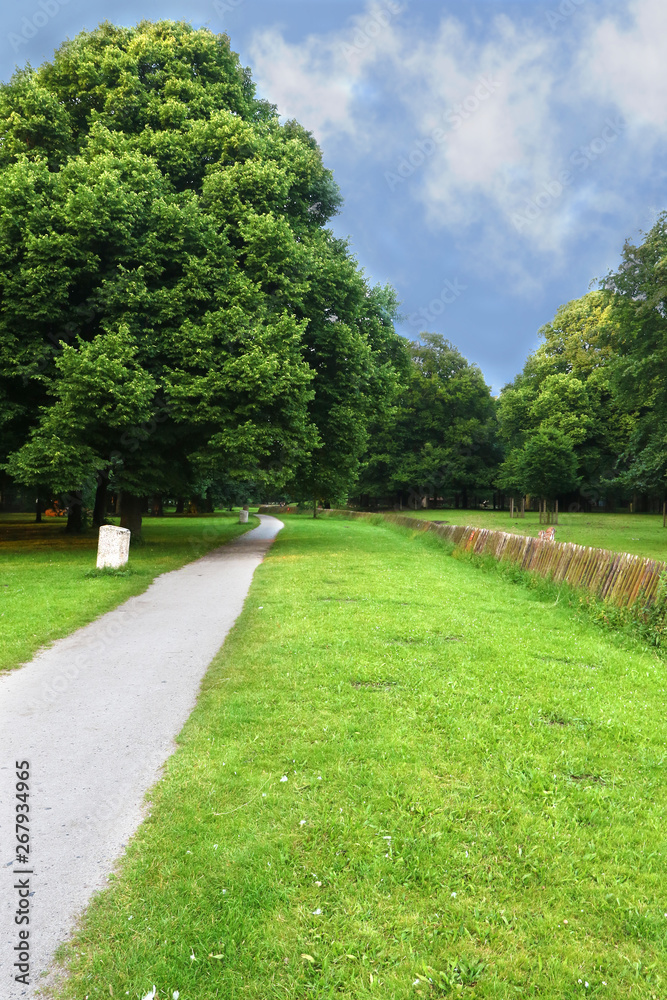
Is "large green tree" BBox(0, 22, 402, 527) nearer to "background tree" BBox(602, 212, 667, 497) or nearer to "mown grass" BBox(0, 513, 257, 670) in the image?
"mown grass" BBox(0, 513, 257, 670)

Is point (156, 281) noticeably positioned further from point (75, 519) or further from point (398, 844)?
point (398, 844)

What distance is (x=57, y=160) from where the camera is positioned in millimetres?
18688

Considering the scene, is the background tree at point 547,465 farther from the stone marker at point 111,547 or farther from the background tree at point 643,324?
the stone marker at point 111,547

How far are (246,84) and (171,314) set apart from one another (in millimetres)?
13448

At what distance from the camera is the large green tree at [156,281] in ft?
50.9

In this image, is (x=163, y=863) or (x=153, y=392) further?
(x=153, y=392)

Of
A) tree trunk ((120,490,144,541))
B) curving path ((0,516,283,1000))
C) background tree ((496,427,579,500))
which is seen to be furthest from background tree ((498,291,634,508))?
curving path ((0,516,283,1000))

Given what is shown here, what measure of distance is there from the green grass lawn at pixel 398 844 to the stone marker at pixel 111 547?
309 inches

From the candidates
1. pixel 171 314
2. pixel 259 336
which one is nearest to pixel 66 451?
pixel 171 314

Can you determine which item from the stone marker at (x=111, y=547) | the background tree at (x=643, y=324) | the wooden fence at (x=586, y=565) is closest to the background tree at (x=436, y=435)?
the background tree at (x=643, y=324)

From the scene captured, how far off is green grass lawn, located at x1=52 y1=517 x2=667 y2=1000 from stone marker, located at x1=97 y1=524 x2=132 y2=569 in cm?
785

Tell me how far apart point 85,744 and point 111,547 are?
30.9 ft

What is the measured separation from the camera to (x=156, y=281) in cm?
1753

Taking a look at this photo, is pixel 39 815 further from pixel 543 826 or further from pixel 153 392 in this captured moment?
pixel 153 392
